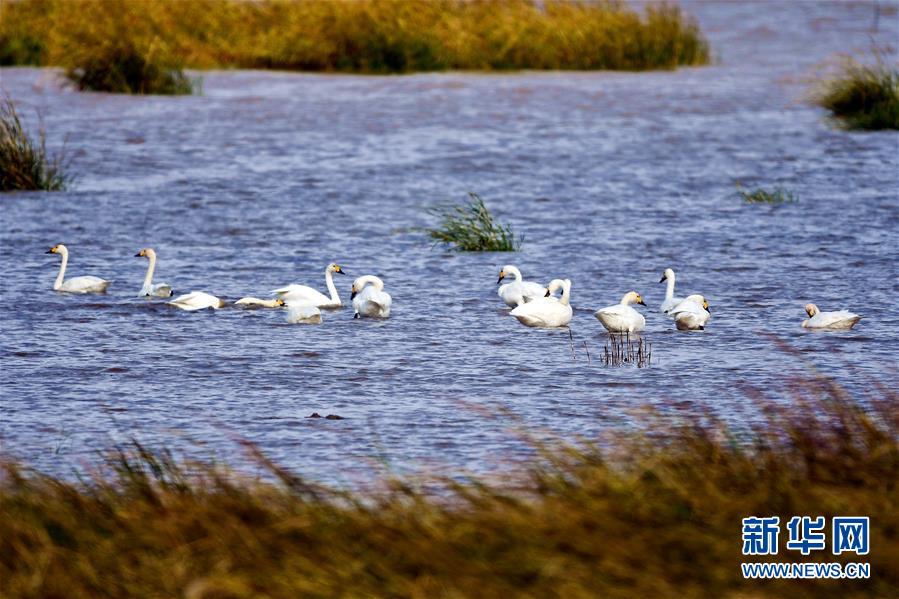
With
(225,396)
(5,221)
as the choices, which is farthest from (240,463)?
(5,221)

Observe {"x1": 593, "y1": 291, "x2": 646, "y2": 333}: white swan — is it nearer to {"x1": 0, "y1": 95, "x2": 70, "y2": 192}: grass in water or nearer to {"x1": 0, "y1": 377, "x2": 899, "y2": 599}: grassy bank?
{"x1": 0, "y1": 377, "x2": 899, "y2": 599}: grassy bank

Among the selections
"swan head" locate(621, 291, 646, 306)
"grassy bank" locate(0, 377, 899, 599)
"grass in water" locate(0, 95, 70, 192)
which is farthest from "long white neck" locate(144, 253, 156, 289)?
"grassy bank" locate(0, 377, 899, 599)

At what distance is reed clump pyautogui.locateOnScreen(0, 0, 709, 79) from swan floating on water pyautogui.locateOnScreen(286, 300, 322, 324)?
22944 millimetres

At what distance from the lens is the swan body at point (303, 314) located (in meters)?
12.3

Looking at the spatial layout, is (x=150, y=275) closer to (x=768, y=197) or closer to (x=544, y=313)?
(x=544, y=313)

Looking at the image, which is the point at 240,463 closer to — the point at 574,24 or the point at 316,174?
the point at 316,174

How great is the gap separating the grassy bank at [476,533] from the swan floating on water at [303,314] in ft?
18.3

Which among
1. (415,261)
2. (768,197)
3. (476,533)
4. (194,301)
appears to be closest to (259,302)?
(194,301)

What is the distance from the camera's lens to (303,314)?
483 inches

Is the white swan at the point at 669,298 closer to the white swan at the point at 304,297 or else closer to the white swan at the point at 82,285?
the white swan at the point at 304,297

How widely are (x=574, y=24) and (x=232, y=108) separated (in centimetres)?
922

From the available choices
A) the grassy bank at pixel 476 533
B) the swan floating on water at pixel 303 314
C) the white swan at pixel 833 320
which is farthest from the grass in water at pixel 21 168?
the grassy bank at pixel 476 533

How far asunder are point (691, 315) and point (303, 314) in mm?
2885

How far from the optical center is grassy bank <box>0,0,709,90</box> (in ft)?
119
